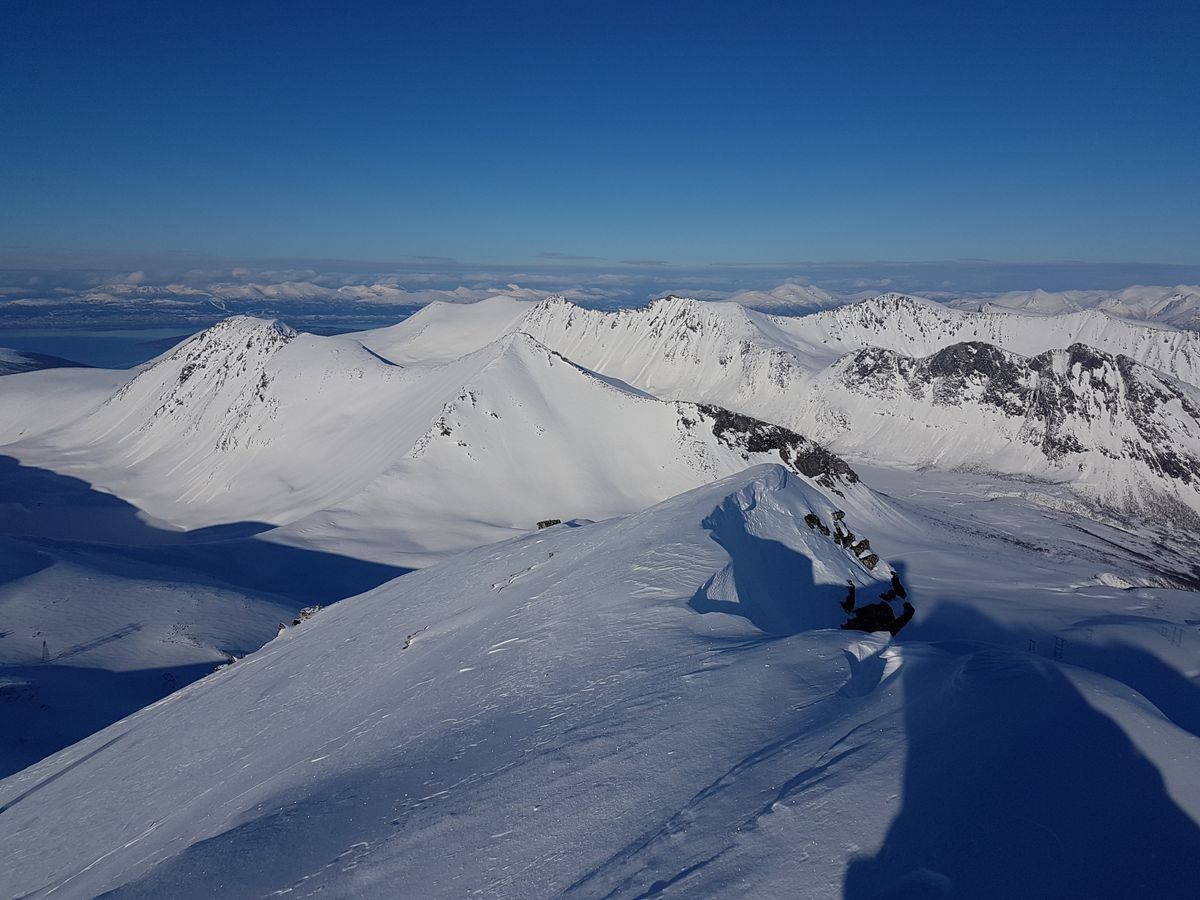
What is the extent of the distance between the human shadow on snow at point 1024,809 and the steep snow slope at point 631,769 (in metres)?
0.03

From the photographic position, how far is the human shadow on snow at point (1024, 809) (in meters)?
5.95

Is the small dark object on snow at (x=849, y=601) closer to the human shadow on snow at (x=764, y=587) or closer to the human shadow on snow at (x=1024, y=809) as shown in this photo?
the human shadow on snow at (x=764, y=587)

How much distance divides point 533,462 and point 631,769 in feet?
214

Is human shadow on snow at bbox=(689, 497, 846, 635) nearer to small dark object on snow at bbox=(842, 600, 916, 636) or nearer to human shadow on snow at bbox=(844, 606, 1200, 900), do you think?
small dark object on snow at bbox=(842, 600, 916, 636)

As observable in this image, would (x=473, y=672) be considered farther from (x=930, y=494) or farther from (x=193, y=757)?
(x=930, y=494)

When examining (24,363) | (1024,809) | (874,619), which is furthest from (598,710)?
(24,363)

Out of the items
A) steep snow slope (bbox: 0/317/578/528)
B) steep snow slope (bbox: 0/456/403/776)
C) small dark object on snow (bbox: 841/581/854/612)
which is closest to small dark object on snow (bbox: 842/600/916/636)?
small dark object on snow (bbox: 841/581/854/612)

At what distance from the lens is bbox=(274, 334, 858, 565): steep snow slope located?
60281 millimetres

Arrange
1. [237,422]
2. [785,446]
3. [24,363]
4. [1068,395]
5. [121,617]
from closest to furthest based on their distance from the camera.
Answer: [121,617] → [785,446] → [237,422] → [1068,395] → [24,363]

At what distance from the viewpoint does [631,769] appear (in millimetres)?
8391

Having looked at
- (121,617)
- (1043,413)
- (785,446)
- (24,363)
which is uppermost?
(24,363)

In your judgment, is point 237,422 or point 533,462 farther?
point 237,422

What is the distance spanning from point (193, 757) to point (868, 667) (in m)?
15.6

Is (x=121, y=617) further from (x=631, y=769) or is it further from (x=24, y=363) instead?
(x=24, y=363)
